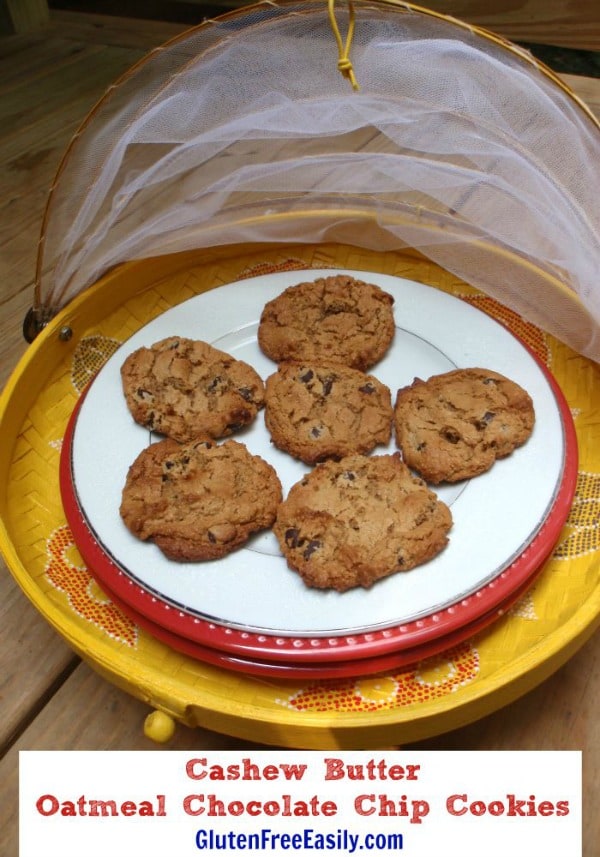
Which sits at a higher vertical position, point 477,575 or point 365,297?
point 365,297

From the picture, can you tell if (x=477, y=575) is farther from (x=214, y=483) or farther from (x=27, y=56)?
(x=27, y=56)

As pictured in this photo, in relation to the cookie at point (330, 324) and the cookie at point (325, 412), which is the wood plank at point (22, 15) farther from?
the cookie at point (325, 412)

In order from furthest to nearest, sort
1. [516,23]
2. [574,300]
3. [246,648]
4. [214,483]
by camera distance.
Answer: [516,23], [574,300], [214,483], [246,648]

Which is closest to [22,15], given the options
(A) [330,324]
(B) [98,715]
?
(A) [330,324]

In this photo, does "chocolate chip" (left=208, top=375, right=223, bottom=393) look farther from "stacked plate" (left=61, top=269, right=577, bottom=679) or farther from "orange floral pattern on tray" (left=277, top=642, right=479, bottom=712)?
"orange floral pattern on tray" (left=277, top=642, right=479, bottom=712)

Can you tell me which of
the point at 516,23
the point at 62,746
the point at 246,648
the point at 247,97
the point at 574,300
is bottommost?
the point at 62,746

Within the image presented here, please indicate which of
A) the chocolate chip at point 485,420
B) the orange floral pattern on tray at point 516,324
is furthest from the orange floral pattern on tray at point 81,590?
the orange floral pattern on tray at point 516,324

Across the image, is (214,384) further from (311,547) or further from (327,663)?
(327,663)

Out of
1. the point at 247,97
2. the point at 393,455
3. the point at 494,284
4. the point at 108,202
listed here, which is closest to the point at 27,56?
the point at 108,202
